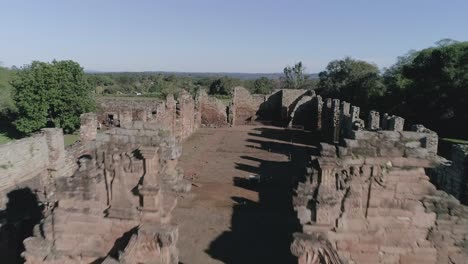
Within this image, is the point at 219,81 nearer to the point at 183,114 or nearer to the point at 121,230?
the point at 183,114

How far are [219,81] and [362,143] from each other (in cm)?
7062

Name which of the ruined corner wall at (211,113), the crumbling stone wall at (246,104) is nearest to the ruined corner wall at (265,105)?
the crumbling stone wall at (246,104)

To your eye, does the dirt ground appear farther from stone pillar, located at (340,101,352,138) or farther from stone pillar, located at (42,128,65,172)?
stone pillar, located at (42,128,65,172)

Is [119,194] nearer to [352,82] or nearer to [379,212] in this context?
[379,212]

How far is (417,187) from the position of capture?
6.36 meters

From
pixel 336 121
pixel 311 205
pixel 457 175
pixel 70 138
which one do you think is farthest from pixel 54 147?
pixel 457 175

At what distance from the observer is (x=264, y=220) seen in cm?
1095

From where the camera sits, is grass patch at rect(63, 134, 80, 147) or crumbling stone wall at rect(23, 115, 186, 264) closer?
crumbling stone wall at rect(23, 115, 186, 264)

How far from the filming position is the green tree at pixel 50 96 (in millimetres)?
28766

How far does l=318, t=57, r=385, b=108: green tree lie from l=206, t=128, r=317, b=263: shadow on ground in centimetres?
2164

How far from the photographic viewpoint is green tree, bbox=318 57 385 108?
37.4m

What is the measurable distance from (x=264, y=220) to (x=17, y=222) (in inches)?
280

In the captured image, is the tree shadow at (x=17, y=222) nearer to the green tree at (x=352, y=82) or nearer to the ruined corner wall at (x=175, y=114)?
the ruined corner wall at (x=175, y=114)

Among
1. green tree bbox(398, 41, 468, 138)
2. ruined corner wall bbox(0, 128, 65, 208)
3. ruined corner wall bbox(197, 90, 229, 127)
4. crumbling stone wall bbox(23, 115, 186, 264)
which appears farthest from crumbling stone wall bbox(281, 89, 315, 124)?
crumbling stone wall bbox(23, 115, 186, 264)
